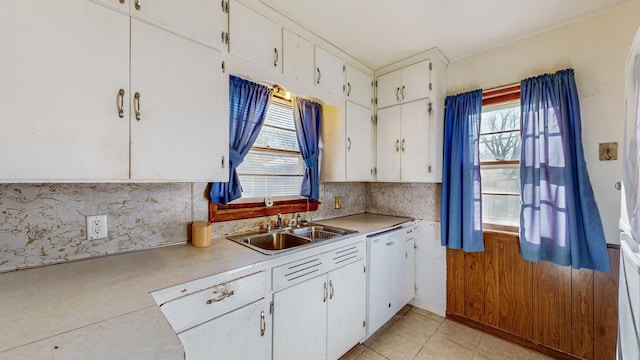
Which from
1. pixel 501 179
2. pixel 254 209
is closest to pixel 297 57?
pixel 254 209

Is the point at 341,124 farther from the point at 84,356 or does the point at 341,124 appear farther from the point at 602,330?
the point at 602,330

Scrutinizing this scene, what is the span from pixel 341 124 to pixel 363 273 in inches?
53.2


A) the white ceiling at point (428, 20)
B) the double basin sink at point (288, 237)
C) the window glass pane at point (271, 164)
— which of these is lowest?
the double basin sink at point (288, 237)

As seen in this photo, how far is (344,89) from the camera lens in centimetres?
231

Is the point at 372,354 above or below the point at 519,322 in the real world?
below

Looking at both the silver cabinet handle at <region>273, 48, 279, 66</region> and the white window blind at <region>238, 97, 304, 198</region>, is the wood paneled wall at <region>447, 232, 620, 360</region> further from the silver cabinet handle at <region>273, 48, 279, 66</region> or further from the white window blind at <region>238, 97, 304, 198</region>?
the silver cabinet handle at <region>273, 48, 279, 66</region>

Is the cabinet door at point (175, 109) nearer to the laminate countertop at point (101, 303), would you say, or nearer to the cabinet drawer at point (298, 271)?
the laminate countertop at point (101, 303)

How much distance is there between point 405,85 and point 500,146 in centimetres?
104

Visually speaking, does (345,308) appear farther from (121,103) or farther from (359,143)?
(121,103)

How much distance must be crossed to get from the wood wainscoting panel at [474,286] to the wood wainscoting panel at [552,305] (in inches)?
14.6

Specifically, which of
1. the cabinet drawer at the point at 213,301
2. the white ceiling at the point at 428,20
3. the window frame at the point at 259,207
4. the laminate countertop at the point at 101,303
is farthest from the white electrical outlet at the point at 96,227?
the white ceiling at the point at 428,20

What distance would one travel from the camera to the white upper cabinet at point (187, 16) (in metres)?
1.15

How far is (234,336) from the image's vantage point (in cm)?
121

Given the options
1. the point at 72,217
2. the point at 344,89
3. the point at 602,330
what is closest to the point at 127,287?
the point at 72,217
